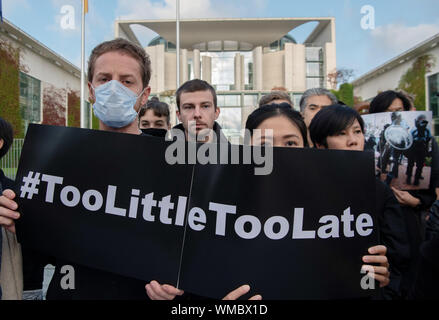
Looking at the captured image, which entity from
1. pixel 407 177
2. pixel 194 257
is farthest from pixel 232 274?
pixel 407 177

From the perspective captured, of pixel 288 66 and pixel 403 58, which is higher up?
pixel 288 66

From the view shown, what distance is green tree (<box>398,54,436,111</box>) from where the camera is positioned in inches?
947

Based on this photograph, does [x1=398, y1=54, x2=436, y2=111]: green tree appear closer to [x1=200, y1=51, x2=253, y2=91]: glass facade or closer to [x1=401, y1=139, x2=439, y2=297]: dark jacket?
[x1=200, y1=51, x2=253, y2=91]: glass facade

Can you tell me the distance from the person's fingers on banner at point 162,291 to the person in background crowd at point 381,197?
89cm

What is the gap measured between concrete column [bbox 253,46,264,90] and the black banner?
3300 cm

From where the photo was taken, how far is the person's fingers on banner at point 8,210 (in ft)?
4.17

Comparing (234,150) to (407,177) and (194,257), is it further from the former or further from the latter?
(407,177)

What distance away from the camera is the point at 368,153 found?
1211mm

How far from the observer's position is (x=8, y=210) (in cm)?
128


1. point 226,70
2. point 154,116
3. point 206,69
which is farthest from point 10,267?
point 226,70

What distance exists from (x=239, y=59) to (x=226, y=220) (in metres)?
34.3

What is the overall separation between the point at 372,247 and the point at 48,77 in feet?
84.5

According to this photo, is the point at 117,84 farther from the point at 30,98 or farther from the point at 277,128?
the point at 30,98

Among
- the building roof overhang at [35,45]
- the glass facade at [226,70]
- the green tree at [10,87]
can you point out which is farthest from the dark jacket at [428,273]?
the glass facade at [226,70]
